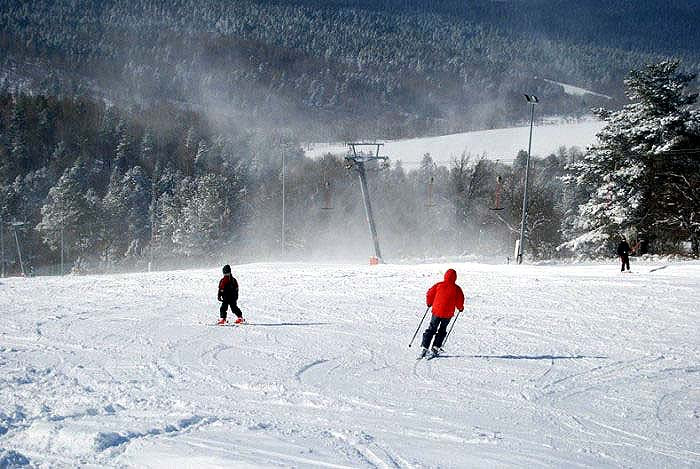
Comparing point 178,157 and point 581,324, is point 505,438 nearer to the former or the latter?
point 581,324

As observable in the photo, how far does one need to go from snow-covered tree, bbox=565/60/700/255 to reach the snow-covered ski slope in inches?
638

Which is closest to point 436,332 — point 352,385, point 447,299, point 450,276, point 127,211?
point 447,299

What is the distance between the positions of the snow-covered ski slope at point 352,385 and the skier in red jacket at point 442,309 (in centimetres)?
36

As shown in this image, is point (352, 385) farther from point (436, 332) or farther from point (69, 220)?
point (69, 220)

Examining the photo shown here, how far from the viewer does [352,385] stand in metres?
8.28

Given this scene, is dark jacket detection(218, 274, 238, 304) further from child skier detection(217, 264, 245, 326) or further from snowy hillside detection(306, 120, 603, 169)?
snowy hillside detection(306, 120, 603, 169)

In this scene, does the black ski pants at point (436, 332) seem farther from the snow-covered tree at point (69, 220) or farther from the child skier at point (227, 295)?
the snow-covered tree at point (69, 220)

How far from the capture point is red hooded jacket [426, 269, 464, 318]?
1002cm

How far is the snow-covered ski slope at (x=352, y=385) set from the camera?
18.4ft

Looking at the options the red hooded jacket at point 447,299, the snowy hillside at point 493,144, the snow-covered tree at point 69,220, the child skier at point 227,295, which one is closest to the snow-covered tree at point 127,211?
the snow-covered tree at point 69,220

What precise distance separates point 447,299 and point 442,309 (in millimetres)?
203

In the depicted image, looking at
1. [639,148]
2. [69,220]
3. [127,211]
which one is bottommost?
[69,220]

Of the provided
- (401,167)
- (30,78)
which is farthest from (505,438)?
(30,78)

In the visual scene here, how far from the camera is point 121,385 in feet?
26.3
